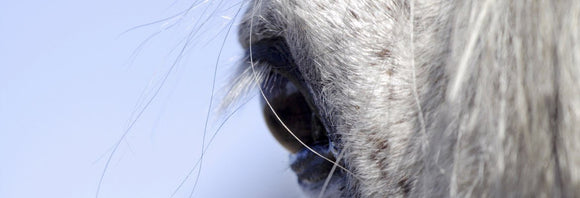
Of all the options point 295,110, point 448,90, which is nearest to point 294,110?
point 295,110

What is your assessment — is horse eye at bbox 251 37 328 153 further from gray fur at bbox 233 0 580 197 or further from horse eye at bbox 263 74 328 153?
gray fur at bbox 233 0 580 197

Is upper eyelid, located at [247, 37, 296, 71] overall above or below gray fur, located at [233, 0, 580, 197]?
above

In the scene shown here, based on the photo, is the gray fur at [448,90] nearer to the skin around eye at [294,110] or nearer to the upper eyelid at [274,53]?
the upper eyelid at [274,53]

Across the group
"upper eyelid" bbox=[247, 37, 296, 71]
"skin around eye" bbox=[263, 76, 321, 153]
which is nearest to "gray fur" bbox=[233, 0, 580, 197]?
"upper eyelid" bbox=[247, 37, 296, 71]

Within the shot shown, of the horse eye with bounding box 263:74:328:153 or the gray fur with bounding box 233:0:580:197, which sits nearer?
the gray fur with bounding box 233:0:580:197

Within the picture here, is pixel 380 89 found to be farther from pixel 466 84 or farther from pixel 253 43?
pixel 253 43

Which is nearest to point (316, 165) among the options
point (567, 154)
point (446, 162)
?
point (446, 162)

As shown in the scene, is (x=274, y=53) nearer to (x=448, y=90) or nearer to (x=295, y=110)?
(x=295, y=110)

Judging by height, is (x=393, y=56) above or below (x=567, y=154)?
above

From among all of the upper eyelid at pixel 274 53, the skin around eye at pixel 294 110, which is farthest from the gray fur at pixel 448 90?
the skin around eye at pixel 294 110
